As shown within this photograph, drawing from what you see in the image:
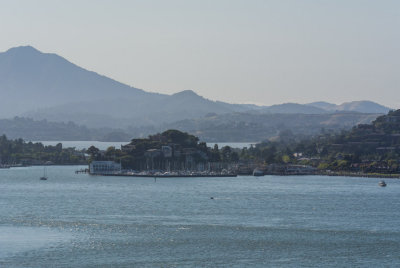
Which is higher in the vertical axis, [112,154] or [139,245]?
[112,154]

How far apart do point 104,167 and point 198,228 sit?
6896 centimetres

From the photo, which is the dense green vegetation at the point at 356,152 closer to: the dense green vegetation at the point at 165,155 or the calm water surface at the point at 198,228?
the dense green vegetation at the point at 165,155

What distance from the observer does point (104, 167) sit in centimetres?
11788

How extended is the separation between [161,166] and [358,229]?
72036 mm

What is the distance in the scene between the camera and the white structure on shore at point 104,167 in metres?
117

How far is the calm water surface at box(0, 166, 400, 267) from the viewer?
40.9 meters

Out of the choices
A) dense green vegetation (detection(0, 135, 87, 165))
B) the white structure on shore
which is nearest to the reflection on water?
the white structure on shore

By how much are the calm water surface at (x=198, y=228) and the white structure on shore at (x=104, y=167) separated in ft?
114

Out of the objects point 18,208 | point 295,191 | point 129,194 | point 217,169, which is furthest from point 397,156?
point 18,208

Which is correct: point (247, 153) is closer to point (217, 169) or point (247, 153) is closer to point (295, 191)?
point (217, 169)

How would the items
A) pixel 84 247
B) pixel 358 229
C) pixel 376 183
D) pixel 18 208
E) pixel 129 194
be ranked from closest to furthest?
pixel 84 247 < pixel 358 229 < pixel 18 208 < pixel 129 194 < pixel 376 183

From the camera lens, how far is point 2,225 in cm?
5100

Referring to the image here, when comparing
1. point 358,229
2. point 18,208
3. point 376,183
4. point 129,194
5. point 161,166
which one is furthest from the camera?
point 161,166

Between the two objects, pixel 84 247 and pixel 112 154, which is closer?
pixel 84 247
